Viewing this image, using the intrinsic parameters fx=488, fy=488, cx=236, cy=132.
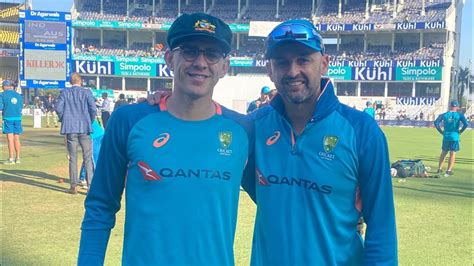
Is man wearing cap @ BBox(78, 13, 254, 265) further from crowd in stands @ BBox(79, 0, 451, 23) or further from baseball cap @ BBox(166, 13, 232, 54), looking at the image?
crowd in stands @ BBox(79, 0, 451, 23)

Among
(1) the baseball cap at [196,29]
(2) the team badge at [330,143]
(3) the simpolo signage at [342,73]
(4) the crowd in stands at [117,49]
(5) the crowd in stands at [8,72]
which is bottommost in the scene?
(2) the team badge at [330,143]

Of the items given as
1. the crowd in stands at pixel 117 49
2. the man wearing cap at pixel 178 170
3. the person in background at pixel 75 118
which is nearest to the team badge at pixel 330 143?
the man wearing cap at pixel 178 170

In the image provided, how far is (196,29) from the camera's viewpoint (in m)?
2.24

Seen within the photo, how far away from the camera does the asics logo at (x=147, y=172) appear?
2.18 metres

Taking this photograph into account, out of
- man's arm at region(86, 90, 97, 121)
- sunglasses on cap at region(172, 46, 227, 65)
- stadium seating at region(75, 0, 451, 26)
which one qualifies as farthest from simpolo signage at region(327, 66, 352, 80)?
sunglasses on cap at region(172, 46, 227, 65)

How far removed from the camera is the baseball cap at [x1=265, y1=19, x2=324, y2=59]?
2.40 metres

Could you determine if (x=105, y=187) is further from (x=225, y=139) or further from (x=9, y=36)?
(x=9, y=36)

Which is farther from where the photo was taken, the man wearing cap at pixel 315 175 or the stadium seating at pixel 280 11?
the stadium seating at pixel 280 11

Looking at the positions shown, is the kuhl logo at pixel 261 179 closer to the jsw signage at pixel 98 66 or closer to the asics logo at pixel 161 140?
the asics logo at pixel 161 140

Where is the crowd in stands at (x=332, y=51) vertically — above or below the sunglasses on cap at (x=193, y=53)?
above

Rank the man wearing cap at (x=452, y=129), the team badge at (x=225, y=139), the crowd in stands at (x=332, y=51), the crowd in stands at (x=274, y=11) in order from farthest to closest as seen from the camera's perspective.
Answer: the crowd in stands at (x=274, y=11), the crowd in stands at (x=332, y=51), the man wearing cap at (x=452, y=129), the team badge at (x=225, y=139)

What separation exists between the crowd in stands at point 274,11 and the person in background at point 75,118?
4902 centimetres

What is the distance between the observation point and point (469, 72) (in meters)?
83.9

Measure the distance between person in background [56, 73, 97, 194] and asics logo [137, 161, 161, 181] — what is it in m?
7.11
